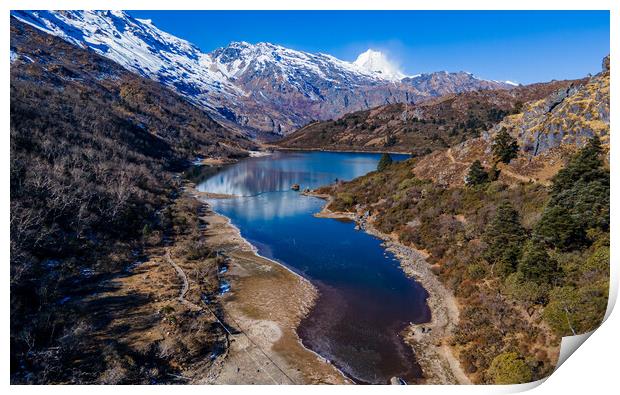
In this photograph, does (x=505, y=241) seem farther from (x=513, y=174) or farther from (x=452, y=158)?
(x=452, y=158)

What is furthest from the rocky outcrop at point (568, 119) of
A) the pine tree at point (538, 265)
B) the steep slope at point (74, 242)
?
the steep slope at point (74, 242)

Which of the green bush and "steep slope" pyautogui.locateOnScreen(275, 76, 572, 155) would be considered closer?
the green bush

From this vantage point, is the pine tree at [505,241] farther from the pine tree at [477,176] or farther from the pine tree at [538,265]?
the pine tree at [477,176]

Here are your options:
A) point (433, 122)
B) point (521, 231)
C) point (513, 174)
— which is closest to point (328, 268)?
point (521, 231)

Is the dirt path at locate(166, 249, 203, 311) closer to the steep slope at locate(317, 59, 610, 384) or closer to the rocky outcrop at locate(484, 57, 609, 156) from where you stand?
the steep slope at locate(317, 59, 610, 384)

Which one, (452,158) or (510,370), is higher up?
(452,158)

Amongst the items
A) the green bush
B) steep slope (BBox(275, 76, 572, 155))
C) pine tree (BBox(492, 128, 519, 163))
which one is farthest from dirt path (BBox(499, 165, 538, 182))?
steep slope (BBox(275, 76, 572, 155))

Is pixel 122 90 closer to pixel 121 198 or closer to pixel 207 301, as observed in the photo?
pixel 121 198
